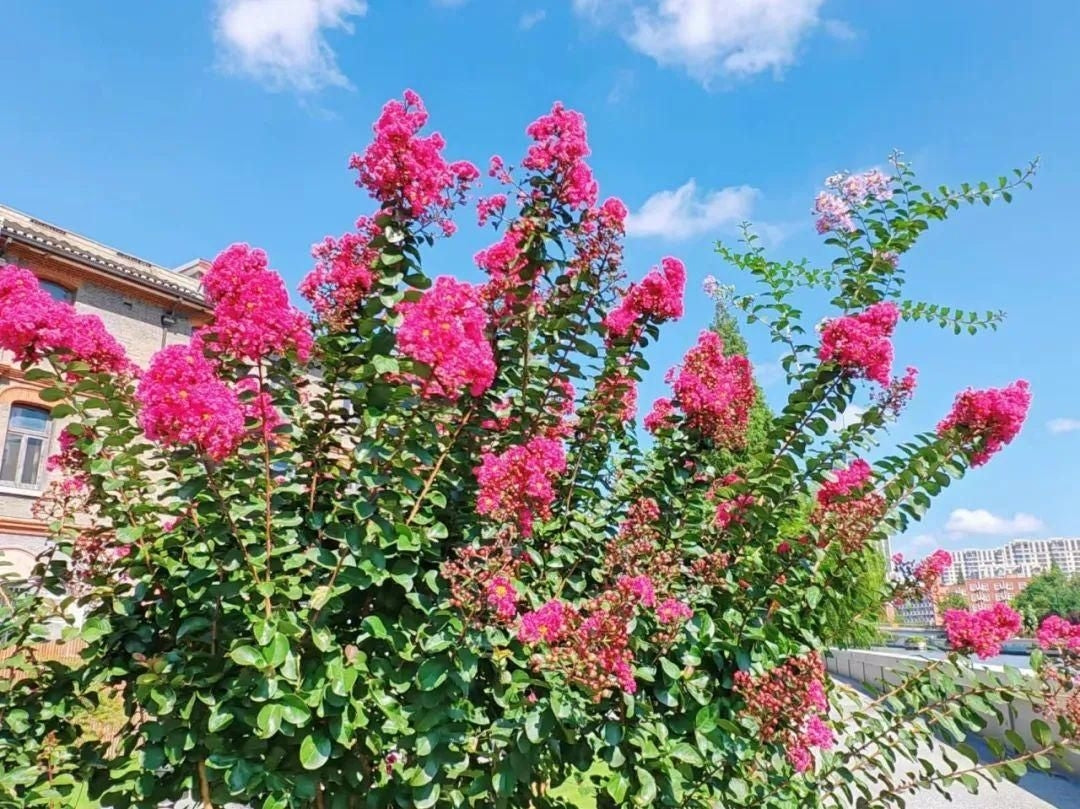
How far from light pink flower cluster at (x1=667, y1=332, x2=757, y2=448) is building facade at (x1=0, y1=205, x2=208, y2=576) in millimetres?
11873

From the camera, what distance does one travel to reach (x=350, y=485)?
225 centimetres

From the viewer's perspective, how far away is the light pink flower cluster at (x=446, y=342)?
185 cm

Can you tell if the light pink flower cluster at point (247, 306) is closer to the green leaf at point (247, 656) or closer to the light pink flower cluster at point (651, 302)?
the green leaf at point (247, 656)

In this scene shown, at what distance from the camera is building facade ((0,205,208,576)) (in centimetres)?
1329

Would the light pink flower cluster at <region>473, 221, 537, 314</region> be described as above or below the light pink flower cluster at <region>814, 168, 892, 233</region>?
below

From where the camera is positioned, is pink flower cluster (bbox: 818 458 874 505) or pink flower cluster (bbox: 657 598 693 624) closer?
pink flower cluster (bbox: 657 598 693 624)

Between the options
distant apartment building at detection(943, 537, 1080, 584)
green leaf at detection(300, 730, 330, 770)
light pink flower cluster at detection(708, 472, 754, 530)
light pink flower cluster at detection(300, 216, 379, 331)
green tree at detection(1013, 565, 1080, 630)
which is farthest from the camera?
distant apartment building at detection(943, 537, 1080, 584)

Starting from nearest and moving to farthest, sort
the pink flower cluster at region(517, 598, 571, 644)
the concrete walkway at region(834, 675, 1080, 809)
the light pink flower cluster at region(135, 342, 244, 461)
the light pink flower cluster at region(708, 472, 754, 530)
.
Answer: the light pink flower cluster at region(135, 342, 244, 461) → the pink flower cluster at region(517, 598, 571, 644) → the light pink flower cluster at region(708, 472, 754, 530) → the concrete walkway at region(834, 675, 1080, 809)

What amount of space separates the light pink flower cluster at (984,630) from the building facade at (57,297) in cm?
1281

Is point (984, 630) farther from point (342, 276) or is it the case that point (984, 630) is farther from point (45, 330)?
point (45, 330)

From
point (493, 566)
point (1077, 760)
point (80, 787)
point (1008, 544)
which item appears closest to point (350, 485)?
point (493, 566)

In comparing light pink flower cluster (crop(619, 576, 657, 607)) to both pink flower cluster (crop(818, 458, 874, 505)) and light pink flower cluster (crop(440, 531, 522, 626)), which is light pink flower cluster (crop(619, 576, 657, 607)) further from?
pink flower cluster (crop(818, 458, 874, 505))

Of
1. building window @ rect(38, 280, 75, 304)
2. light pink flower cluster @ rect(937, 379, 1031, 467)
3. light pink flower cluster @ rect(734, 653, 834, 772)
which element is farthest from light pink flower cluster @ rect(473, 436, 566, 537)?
building window @ rect(38, 280, 75, 304)

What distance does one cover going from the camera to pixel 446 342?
186 centimetres
